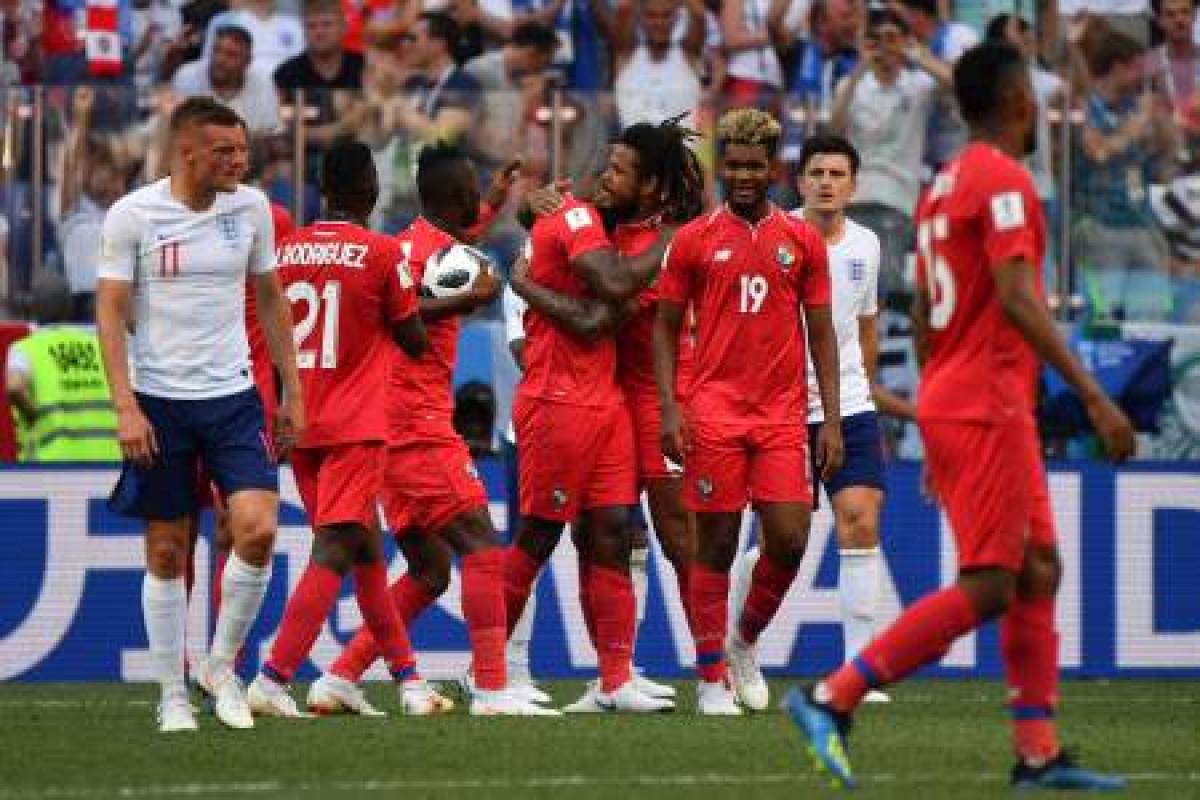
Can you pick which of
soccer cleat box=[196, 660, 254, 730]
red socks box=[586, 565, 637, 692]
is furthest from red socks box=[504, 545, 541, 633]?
soccer cleat box=[196, 660, 254, 730]

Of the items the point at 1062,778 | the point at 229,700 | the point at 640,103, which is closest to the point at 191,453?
the point at 229,700

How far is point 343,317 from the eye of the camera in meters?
11.4

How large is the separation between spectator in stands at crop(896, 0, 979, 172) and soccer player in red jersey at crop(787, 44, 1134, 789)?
8843 mm

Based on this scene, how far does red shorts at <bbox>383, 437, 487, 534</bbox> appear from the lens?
11.8 metres

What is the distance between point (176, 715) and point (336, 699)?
1.39 metres

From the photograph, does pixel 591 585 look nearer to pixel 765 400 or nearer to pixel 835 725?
pixel 765 400

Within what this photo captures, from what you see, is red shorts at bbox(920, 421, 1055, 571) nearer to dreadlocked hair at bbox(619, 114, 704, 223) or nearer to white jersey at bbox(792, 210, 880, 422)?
dreadlocked hair at bbox(619, 114, 704, 223)

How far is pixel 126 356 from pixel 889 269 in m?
7.48

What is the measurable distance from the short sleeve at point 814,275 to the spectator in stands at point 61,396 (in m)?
5.20

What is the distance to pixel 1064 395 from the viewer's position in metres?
16.6

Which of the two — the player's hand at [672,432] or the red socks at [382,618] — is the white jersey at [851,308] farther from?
the red socks at [382,618]

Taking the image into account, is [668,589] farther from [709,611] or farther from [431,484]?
[709,611]

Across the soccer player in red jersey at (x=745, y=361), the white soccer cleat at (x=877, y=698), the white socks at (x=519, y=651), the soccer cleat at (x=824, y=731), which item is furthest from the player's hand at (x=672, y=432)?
the soccer cleat at (x=824, y=731)

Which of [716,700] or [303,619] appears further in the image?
[716,700]
